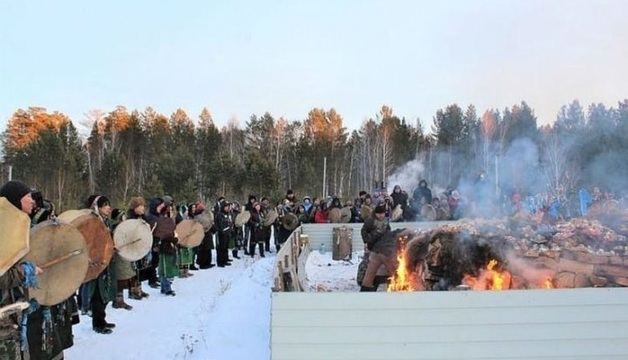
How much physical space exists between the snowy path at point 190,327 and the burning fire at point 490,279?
10.3ft

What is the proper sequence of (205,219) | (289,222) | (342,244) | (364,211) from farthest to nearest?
(364,211) < (289,222) < (342,244) < (205,219)

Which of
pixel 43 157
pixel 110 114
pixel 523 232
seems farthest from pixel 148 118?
pixel 523 232

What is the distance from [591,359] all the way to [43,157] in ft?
116

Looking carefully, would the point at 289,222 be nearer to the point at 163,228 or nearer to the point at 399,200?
the point at 399,200

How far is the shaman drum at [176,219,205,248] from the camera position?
12.0 metres

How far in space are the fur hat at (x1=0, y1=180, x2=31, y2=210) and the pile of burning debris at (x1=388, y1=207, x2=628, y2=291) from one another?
17.7 feet

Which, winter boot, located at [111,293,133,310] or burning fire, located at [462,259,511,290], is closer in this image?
burning fire, located at [462,259,511,290]

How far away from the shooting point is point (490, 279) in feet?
26.7

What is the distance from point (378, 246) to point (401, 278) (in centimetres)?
120

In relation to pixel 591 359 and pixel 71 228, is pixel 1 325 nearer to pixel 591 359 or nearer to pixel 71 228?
pixel 71 228

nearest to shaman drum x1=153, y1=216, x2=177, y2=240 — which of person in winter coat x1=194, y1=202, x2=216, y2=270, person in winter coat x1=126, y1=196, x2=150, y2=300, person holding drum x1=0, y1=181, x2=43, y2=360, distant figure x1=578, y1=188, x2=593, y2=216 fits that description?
person in winter coat x1=126, y1=196, x2=150, y2=300

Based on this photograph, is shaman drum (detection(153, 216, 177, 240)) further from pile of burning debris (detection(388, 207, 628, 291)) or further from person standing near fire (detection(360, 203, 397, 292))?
pile of burning debris (detection(388, 207, 628, 291))

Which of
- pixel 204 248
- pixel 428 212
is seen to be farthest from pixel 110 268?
pixel 428 212

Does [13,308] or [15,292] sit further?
[15,292]
